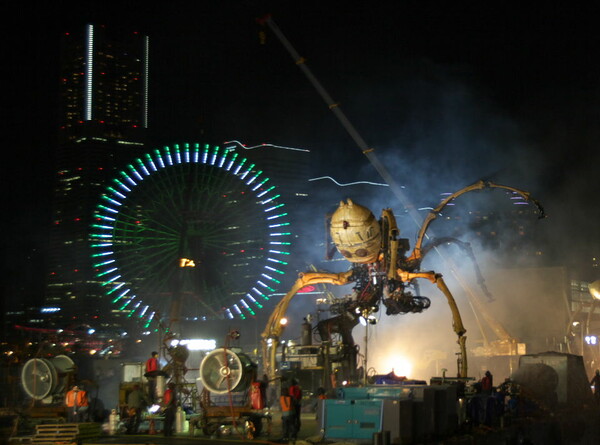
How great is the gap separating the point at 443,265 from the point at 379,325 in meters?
5.45

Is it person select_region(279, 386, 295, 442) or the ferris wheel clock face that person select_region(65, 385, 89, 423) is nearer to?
person select_region(279, 386, 295, 442)

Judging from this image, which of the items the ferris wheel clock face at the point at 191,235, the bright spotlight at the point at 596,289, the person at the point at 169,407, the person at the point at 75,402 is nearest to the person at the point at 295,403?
the person at the point at 169,407

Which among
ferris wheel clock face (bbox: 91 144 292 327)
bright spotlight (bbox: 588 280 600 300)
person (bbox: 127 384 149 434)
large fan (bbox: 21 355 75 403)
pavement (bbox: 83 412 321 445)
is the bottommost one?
pavement (bbox: 83 412 321 445)

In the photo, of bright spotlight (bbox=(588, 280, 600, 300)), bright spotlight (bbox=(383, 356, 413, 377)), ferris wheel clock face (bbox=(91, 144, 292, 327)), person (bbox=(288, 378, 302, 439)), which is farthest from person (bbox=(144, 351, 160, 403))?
bright spotlight (bbox=(588, 280, 600, 300))

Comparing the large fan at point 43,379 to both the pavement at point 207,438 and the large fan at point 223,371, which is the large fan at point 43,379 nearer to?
the pavement at point 207,438

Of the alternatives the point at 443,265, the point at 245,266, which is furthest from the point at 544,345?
the point at 245,266

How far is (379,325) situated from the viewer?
51.9 m

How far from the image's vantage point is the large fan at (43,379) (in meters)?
24.6

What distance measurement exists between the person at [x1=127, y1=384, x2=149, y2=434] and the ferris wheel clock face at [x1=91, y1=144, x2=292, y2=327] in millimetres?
24924

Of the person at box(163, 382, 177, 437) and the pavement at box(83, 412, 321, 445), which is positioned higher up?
the person at box(163, 382, 177, 437)

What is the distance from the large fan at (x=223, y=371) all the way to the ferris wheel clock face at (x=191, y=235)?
1031 inches

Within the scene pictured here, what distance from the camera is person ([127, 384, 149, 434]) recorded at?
22.9 metres

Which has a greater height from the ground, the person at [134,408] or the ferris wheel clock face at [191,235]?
the ferris wheel clock face at [191,235]

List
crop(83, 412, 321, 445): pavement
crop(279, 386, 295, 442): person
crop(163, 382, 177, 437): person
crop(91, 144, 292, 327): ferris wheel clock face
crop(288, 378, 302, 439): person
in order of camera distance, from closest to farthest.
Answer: crop(83, 412, 321, 445): pavement → crop(279, 386, 295, 442): person → crop(288, 378, 302, 439): person → crop(163, 382, 177, 437): person → crop(91, 144, 292, 327): ferris wheel clock face
